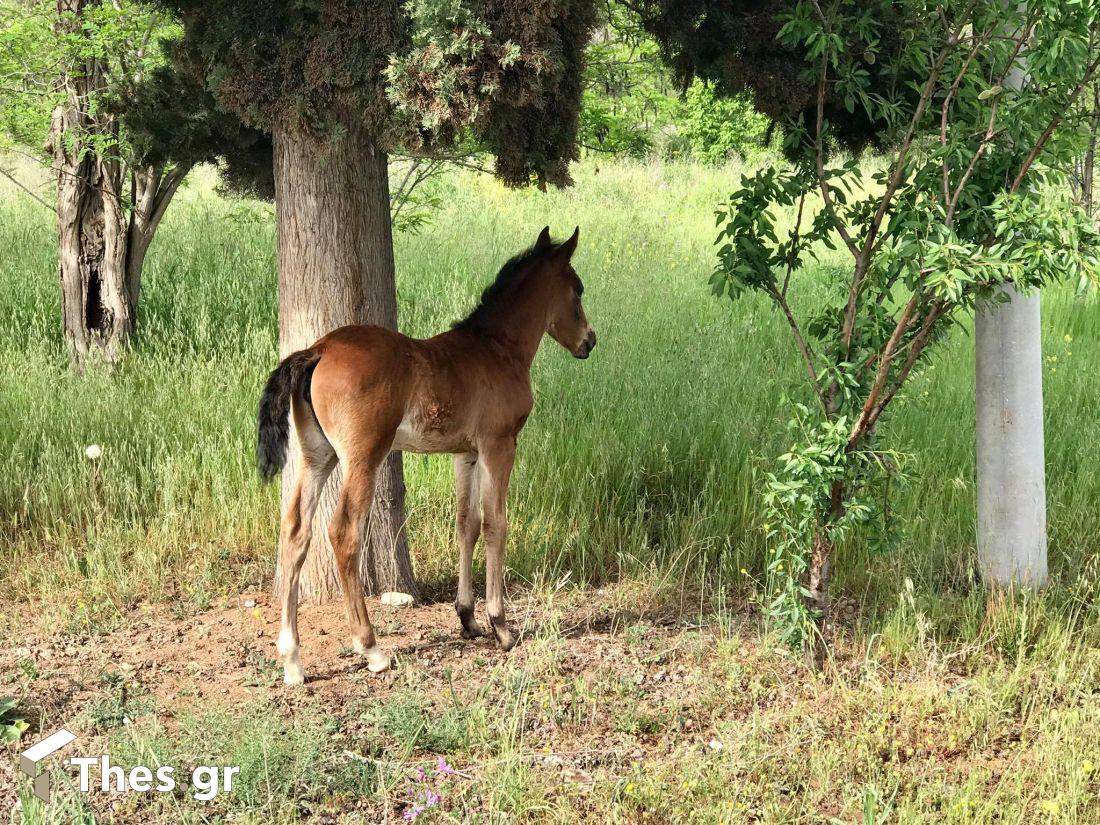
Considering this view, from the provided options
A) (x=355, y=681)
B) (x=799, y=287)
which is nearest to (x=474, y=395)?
(x=355, y=681)

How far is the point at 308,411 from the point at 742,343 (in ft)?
17.3

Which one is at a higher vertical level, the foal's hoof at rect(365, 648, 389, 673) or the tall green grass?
the tall green grass

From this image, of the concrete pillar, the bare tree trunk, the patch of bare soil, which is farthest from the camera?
the bare tree trunk

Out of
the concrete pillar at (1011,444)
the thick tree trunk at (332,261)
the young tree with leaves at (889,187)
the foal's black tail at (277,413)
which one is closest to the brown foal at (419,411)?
the foal's black tail at (277,413)

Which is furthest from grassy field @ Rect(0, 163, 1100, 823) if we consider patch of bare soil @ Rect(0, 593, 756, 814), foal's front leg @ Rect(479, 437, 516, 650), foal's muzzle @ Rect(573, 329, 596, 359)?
foal's muzzle @ Rect(573, 329, 596, 359)

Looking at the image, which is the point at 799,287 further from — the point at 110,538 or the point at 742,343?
the point at 110,538

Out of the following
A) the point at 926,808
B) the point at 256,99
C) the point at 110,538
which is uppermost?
the point at 256,99

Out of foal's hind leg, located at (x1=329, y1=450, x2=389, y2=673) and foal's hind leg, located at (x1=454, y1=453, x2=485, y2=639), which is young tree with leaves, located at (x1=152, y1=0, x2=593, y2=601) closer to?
foal's hind leg, located at (x1=454, y1=453, x2=485, y2=639)

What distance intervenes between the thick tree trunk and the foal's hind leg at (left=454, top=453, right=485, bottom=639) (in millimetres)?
468

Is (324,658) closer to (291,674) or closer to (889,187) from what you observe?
(291,674)

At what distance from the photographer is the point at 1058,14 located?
395 cm

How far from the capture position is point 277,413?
423cm

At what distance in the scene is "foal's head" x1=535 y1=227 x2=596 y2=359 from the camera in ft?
16.3

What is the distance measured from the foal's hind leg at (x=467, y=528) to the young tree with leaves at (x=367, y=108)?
0.48 metres
